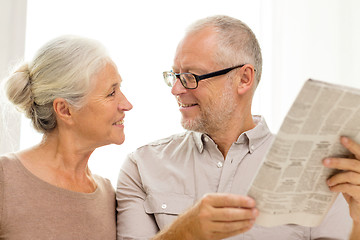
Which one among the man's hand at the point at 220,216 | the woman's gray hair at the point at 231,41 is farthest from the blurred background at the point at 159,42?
the man's hand at the point at 220,216

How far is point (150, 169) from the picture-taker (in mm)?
1804

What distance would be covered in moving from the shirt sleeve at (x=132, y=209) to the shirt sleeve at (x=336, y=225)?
24.1 inches

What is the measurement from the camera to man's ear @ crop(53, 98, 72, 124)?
1.65m

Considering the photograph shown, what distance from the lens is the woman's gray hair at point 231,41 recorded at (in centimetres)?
182

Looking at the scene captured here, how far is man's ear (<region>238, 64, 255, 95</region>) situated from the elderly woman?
0.49m

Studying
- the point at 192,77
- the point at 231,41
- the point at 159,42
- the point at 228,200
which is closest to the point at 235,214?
the point at 228,200

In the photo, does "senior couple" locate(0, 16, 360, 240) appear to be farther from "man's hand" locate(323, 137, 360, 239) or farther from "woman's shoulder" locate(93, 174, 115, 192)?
"man's hand" locate(323, 137, 360, 239)

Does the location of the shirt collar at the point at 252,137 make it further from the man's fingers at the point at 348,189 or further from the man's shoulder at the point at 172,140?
the man's fingers at the point at 348,189

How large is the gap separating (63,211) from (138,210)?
0.93 feet

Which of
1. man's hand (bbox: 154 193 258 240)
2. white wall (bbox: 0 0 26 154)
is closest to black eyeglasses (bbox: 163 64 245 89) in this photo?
man's hand (bbox: 154 193 258 240)

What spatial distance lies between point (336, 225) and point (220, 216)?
670mm

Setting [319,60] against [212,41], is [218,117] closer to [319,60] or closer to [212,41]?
[212,41]

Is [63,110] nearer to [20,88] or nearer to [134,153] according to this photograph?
[20,88]

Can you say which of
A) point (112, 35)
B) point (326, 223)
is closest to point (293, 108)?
point (326, 223)
